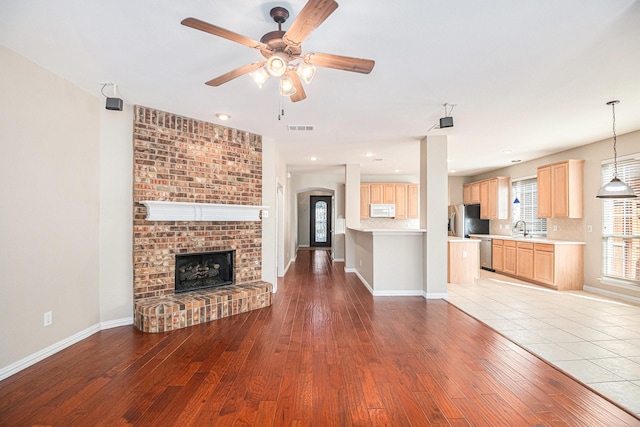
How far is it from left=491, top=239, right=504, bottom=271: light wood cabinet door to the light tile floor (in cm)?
126

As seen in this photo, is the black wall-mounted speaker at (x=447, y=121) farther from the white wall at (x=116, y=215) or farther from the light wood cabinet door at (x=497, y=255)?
the light wood cabinet door at (x=497, y=255)

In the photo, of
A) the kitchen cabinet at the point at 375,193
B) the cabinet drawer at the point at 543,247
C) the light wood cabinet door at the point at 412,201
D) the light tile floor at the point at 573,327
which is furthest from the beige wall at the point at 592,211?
the kitchen cabinet at the point at 375,193

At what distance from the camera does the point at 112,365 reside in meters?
2.77

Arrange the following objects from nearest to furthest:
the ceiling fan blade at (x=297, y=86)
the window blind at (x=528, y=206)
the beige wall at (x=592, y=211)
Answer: the ceiling fan blade at (x=297, y=86), the beige wall at (x=592, y=211), the window blind at (x=528, y=206)

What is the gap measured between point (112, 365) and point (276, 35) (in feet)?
9.73

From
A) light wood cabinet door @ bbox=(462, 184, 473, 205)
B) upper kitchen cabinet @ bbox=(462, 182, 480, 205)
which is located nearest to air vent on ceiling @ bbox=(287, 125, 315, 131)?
upper kitchen cabinet @ bbox=(462, 182, 480, 205)

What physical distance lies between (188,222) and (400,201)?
6.46 meters

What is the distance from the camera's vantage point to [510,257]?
6.98 meters

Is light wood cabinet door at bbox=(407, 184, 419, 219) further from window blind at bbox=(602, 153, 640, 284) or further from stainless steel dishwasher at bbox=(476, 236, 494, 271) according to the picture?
window blind at bbox=(602, 153, 640, 284)

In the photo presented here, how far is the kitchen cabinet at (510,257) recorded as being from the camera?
6.86 metres

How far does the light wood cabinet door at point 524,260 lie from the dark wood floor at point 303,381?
11.5ft

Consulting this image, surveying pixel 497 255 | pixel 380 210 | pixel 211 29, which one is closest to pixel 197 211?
pixel 211 29

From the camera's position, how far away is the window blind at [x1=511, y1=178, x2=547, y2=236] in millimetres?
7160

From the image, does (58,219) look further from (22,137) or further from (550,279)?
(550,279)
